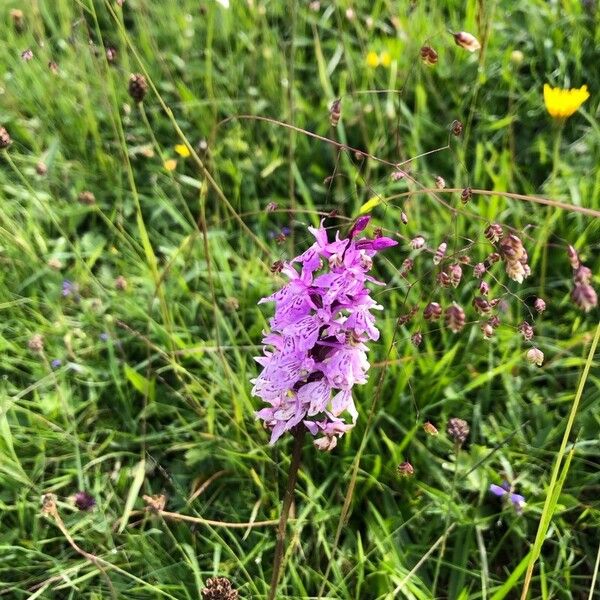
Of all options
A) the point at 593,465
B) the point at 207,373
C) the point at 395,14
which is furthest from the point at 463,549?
the point at 395,14

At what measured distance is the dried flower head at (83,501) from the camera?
1.57 m

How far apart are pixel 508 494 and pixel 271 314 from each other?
0.79m

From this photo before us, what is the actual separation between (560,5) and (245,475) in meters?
2.06

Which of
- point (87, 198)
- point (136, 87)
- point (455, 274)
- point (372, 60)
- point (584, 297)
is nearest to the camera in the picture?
point (584, 297)

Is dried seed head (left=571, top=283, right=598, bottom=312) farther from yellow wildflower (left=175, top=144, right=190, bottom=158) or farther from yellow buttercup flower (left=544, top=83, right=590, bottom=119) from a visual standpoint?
yellow wildflower (left=175, top=144, right=190, bottom=158)

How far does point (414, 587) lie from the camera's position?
1.40 metres

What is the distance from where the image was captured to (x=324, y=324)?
1027 mm

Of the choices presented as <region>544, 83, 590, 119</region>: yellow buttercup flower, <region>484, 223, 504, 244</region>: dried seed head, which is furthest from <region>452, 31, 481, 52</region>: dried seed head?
<region>544, 83, 590, 119</region>: yellow buttercup flower

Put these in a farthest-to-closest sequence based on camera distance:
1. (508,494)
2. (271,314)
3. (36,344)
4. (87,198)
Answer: (87,198) → (271,314) → (36,344) → (508,494)

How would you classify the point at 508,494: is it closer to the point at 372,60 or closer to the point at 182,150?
the point at 182,150

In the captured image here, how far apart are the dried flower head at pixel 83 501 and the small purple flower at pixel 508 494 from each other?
0.93 metres

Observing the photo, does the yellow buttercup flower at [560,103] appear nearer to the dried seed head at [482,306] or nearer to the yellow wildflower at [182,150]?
the dried seed head at [482,306]

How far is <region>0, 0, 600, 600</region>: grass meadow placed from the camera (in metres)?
1.51

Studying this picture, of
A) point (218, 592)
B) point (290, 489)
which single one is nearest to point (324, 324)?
point (290, 489)
